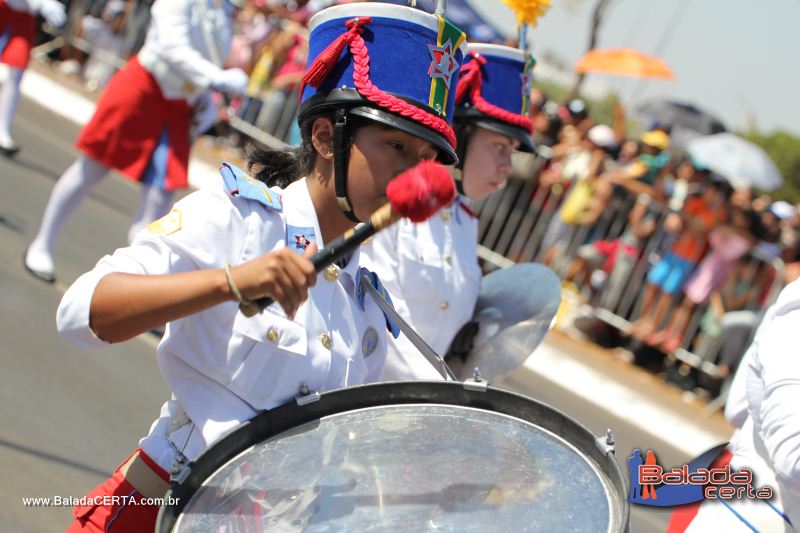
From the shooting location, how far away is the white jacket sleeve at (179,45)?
588 cm

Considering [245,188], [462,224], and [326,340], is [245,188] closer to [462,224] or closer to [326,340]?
[326,340]

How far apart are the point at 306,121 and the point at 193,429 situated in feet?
2.26

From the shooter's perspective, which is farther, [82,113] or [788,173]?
[788,173]

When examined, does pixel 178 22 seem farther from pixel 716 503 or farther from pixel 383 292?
pixel 716 503

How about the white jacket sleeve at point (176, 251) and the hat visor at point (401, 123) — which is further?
the hat visor at point (401, 123)

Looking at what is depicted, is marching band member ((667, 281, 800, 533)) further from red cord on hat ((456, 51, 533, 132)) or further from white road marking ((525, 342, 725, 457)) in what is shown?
white road marking ((525, 342, 725, 457))

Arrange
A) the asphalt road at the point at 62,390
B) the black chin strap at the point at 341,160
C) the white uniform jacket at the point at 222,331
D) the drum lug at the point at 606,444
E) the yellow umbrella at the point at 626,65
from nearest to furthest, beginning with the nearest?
1. the drum lug at the point at 606,444
2. the white uniform jacket at the point at 222,331
3. the black chin strap at the point at 341,160
4. the asphalt road at the point at 62,390
5. the yellow umbrella at the point at 626,65

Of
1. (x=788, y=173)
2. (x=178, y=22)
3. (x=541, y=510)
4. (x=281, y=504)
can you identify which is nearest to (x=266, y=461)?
(x=281, y=504)

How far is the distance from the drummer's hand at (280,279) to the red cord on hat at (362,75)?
0.50 metres

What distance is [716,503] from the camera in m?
2.39

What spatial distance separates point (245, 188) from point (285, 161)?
1.30 feet

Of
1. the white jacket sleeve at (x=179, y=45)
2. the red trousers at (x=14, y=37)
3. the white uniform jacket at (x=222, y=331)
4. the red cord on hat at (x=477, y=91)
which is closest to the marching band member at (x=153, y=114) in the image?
the white jacket sleeve at (x=179, y=45)

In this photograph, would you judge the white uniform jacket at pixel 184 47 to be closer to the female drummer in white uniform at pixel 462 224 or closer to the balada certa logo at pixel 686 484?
the female drummer in white uniform at pixel 462 224

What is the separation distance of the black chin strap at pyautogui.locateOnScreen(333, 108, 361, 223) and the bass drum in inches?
15.9
